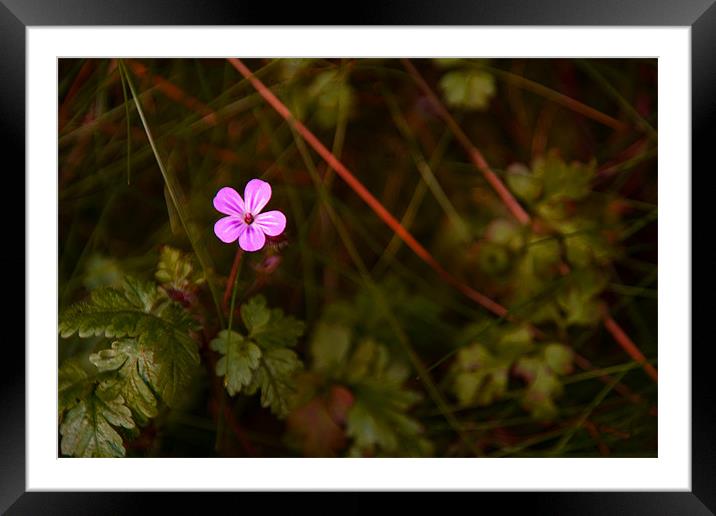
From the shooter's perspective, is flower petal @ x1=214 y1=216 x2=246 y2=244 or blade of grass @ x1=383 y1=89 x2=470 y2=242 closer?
flower petal @ x1=214 y1=216 x2=246 y2=244

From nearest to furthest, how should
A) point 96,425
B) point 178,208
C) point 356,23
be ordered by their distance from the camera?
point 356,23 → point 96,425 → point 178,208

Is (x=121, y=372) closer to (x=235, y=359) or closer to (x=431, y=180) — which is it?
(x=235, y=359)

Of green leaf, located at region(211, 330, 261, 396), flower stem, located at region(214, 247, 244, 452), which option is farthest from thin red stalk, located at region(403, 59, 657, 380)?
green leaf, located at region(211, 330, 261, 396)

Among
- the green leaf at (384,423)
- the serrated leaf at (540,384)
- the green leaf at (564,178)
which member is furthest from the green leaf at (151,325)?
the green leaf at (564,178)

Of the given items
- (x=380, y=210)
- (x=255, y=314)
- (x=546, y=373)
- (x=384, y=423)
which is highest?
(x=380, y=210)

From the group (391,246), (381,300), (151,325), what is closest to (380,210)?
(391,246)

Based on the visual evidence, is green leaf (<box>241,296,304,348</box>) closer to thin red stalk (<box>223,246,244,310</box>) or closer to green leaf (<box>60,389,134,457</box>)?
thin red stalk (<box>223,246,244,310</box>)

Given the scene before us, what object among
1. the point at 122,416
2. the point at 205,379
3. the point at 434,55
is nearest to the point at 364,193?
the point at 434,55

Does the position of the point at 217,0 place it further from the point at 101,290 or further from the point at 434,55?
the point at 101,290
